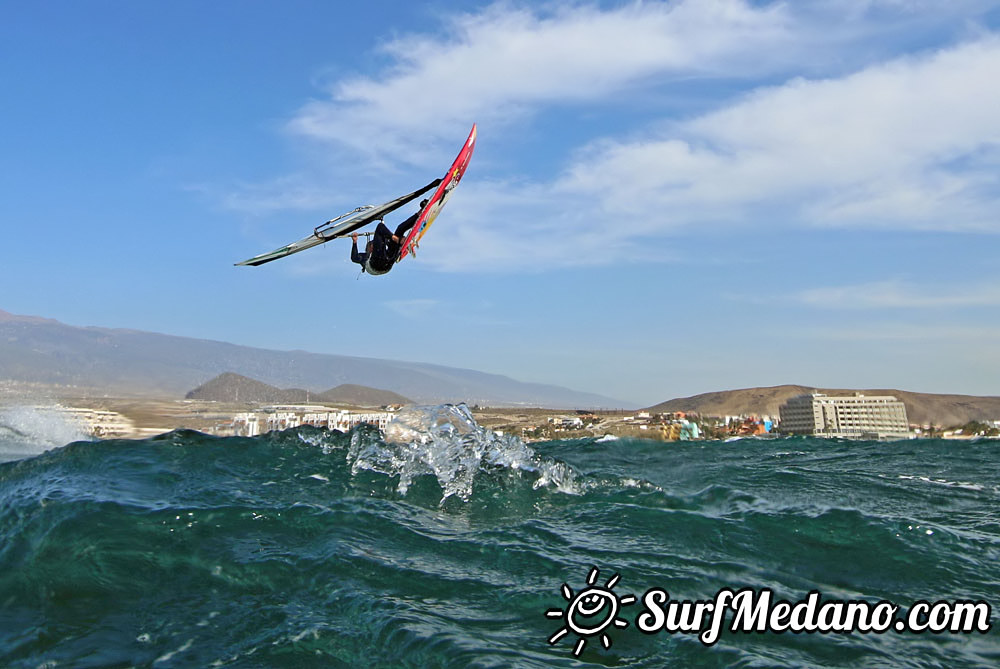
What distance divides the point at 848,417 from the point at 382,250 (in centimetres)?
3388

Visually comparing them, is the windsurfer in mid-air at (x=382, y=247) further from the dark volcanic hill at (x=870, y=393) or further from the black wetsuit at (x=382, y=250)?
the dark volcanic hill at (x=870, y=393)

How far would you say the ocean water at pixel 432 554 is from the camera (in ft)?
15.0

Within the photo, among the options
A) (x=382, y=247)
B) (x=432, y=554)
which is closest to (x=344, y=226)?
(x=382, y=247)

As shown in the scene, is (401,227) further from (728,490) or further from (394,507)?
(728,490)

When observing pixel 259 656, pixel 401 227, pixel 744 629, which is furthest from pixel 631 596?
pixel 401 227

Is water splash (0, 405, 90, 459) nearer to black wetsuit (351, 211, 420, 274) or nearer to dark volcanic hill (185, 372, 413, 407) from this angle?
dark volcanic hill (185, 372, 413, 407)

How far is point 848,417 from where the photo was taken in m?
37.4

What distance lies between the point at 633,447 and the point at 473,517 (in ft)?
57.2

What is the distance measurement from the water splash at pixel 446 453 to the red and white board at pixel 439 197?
3493 millimetres

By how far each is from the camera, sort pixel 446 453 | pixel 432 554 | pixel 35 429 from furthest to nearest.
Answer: pixel 35 429
pixel 446 453
pixel 432 554

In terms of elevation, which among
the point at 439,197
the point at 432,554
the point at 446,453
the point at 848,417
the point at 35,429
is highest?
the point at 439,197

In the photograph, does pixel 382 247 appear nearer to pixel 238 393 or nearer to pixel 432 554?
pixel 432 554

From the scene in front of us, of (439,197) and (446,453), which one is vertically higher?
(439,197)

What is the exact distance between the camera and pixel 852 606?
5.47 metres
